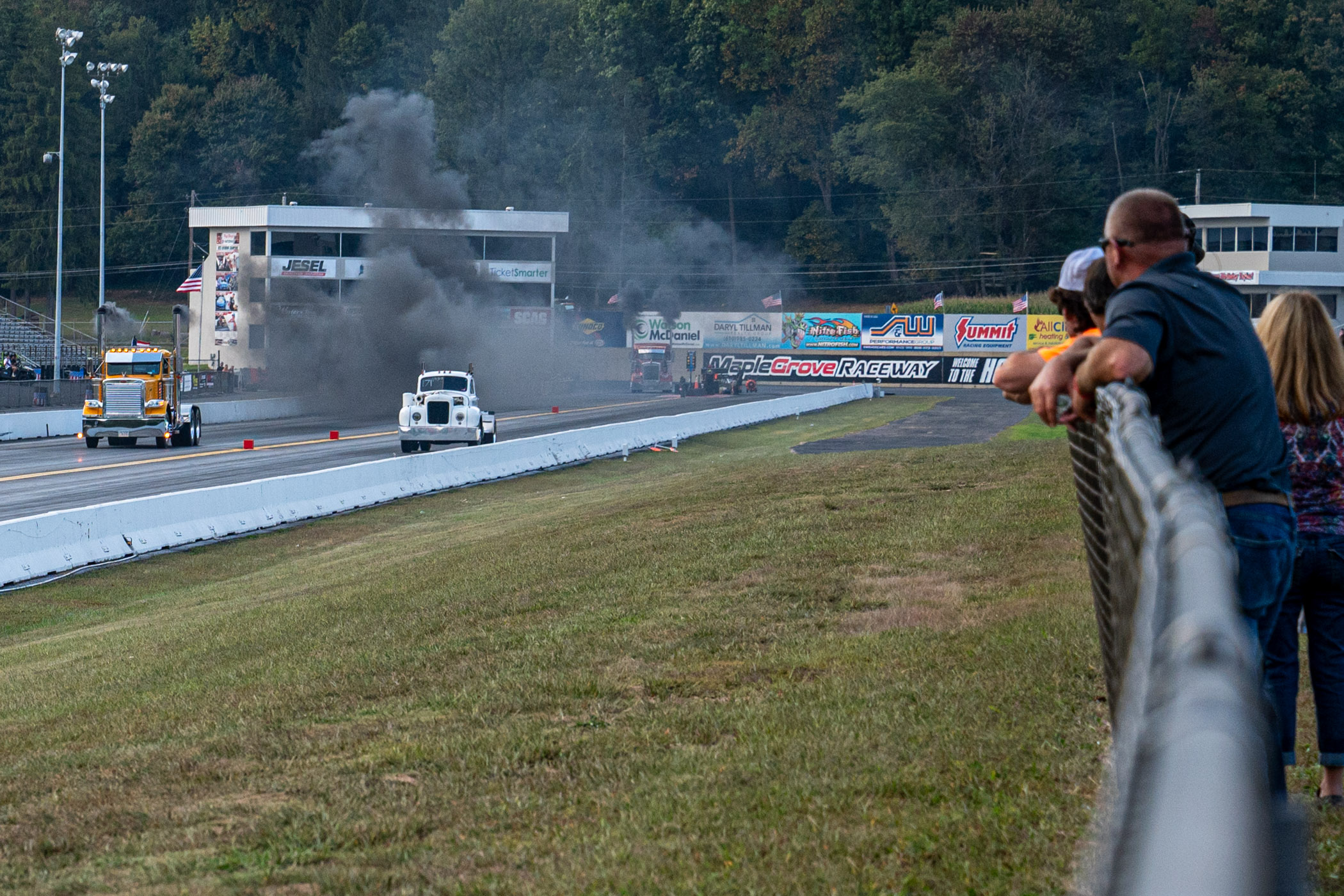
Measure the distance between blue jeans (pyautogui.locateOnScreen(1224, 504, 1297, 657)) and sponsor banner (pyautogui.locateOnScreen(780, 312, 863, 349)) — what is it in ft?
283

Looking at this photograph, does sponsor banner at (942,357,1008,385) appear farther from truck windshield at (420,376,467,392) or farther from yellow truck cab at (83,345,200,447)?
yellow truck cab at (83,345,200,447)

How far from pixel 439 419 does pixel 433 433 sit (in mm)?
401

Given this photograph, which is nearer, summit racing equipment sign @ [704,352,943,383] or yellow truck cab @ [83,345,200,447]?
yellow truck cab @ [83,345,200,447]

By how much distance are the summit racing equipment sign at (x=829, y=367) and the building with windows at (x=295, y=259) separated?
1317 cm

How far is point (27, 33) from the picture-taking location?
115 meters

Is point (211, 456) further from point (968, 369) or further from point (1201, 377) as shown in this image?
point (968, 369)

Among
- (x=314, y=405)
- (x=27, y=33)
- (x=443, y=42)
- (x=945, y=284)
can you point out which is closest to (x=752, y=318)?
(x=945, y=284)

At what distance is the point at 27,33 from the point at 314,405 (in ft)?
250

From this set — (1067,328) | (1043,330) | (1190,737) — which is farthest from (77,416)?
(1043,330)

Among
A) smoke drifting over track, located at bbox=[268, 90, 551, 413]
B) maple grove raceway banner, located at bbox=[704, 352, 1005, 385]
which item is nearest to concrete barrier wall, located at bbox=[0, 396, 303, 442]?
smoke drifting over track, located at bbox=[268, 90, 551, 413]

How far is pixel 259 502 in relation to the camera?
889 inches

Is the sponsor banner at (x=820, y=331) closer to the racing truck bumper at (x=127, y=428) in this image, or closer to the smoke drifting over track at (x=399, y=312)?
the smoke drifting over track at (x=399, y=312)

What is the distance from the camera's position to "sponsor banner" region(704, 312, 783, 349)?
306ft

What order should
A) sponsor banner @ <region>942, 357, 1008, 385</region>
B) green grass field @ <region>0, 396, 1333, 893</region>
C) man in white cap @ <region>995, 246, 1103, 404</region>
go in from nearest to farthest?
man in white cap @ <region>995, 246, 1103, 404</region>, green grass field @ <region>0, 396, 1333, 893</region>, sponsor banner @ <region>942, 357, 1008, 385</region>
